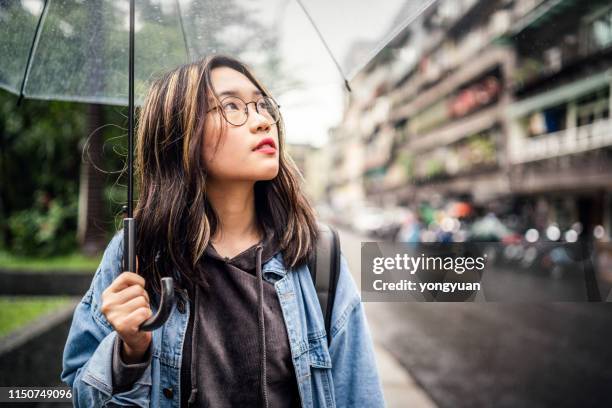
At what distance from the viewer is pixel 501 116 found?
25.0 meters

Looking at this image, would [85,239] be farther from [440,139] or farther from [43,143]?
[440,139]

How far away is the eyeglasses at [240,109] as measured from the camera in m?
1.53

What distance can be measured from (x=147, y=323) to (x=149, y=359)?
7.3 inches

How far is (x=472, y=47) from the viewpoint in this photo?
26.6m

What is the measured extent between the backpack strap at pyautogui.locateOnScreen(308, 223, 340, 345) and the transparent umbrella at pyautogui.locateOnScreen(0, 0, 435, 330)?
880mm

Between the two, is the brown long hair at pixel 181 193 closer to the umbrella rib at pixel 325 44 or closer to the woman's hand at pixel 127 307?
the woman's hand at pixel 127 307

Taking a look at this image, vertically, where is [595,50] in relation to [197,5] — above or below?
above

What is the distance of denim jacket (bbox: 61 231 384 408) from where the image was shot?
139cm

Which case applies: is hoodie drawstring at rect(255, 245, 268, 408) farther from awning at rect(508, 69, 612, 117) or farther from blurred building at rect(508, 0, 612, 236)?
blurred building at rect(508, 0, 612, 236)

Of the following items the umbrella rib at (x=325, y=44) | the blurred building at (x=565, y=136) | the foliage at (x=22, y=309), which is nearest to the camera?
the umbrella rib at (x=325, y=44)

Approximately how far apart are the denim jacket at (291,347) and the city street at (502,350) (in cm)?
248

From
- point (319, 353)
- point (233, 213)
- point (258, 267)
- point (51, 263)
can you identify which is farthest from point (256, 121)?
point (51, 263)

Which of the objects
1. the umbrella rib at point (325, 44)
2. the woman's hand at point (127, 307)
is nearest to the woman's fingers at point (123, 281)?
the woman's hand at point (127, 307)

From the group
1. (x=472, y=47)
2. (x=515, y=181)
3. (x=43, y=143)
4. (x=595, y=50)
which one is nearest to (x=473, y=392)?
(x=43, y=143)
